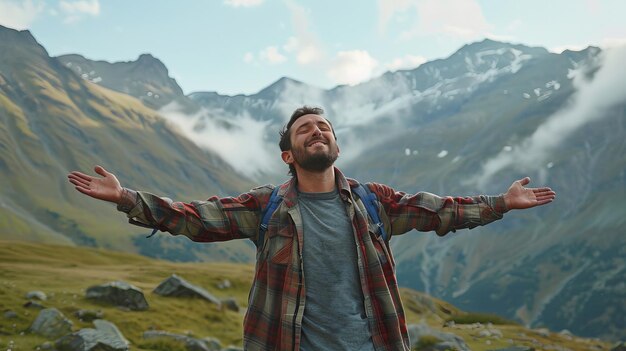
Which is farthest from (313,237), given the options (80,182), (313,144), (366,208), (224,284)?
(224,284)

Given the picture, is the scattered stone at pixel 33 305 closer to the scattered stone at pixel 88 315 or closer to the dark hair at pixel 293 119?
the scattered stone at pixel 88 315

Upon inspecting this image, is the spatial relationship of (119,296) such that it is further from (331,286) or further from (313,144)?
(331,286)

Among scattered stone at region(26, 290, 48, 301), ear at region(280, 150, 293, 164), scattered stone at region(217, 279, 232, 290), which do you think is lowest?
scattered stone at region(26, 290, 48, 301)

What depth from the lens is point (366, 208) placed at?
6855 mm

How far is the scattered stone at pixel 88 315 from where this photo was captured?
2344cm

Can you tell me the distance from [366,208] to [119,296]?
24.7 metres

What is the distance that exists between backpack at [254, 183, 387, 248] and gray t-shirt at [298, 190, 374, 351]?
0.36 metres

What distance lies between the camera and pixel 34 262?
2591 inches

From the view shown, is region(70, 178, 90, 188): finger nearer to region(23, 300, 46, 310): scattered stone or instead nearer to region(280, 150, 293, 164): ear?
region(280, 150, 293, 164): ear

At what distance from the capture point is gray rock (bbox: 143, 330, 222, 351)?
794 inches

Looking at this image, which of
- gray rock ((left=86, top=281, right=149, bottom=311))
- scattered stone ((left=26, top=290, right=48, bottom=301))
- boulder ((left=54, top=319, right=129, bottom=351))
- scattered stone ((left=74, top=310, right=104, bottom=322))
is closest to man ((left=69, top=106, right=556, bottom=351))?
boulder ((left=54, top=319, right=129, bottom=351))

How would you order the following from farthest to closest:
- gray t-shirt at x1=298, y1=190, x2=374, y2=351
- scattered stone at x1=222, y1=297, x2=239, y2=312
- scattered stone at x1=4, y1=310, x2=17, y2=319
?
scattered stone at x1=222, y1=297, x2=239, y2=312, scattered stone at x1=4, y1=310, x2=17, y2=319, gray t-shirt at x1=298, y1=190, x2=374, y2=351

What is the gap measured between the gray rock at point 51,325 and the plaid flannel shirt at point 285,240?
50.0ft

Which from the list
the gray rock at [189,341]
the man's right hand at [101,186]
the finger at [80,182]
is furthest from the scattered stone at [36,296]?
the man's right hand at [101,186]
